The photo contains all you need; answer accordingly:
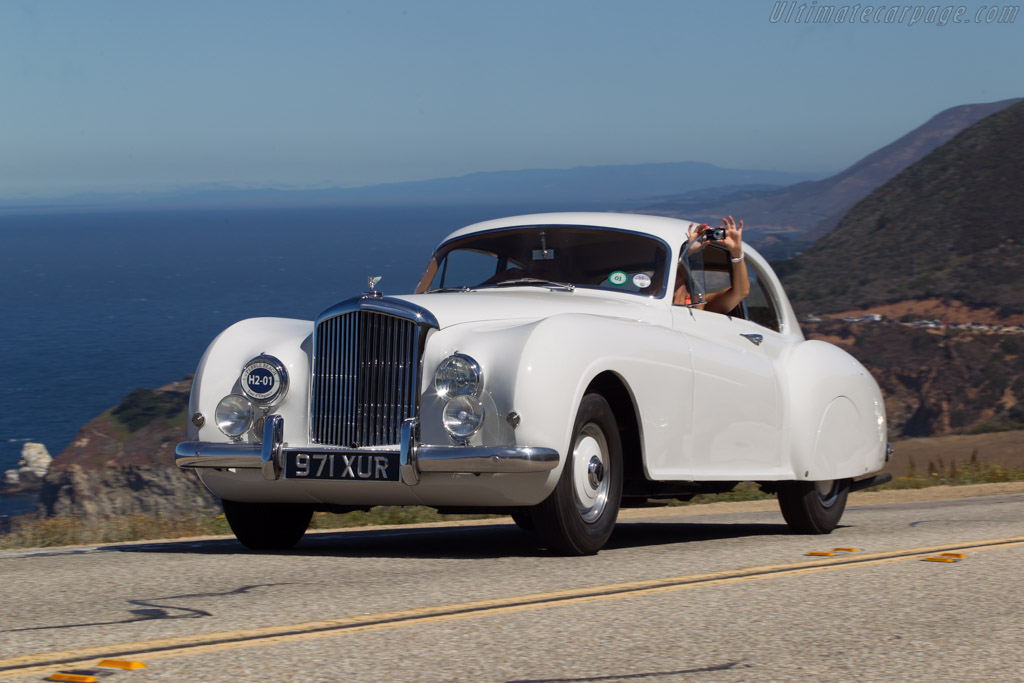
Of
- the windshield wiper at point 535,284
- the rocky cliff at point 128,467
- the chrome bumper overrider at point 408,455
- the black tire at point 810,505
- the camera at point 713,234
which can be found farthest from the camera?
the rocky cliff at point 128,467

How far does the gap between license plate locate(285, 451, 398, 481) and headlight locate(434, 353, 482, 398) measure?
0.41 m

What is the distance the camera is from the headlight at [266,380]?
6648mm

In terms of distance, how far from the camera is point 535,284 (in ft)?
25.4

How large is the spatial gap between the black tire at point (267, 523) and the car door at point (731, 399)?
2.27m

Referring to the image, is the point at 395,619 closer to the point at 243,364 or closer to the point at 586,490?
the point at 586,490

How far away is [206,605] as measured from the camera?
4.75m

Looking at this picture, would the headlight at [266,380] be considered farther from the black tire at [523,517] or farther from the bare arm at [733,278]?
the bare arm at [733,278]

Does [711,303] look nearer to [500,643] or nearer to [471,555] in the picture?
[471,555]

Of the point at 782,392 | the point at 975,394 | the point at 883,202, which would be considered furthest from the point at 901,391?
the point at 782,392

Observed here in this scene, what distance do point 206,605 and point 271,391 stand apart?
204cm

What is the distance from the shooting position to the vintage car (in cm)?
605

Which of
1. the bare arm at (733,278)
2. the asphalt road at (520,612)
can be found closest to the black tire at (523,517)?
the asphalt road at (520,612)

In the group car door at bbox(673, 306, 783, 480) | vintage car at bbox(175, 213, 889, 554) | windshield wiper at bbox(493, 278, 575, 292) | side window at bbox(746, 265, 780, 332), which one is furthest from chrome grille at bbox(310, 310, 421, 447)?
side window at bbox(746, 265, 780, 332)

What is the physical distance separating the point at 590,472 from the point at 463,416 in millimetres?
748
